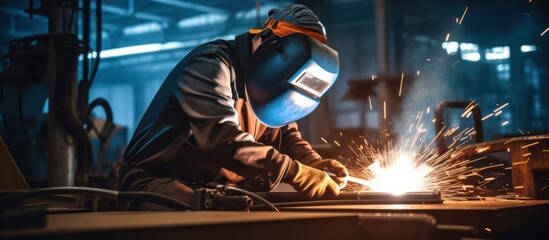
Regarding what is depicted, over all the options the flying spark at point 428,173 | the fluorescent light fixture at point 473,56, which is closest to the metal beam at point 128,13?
the fluorescent light fixture at point 473,56

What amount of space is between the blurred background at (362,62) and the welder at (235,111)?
1.05 metres

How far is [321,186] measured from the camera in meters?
2.46

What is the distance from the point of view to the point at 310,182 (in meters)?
2.45

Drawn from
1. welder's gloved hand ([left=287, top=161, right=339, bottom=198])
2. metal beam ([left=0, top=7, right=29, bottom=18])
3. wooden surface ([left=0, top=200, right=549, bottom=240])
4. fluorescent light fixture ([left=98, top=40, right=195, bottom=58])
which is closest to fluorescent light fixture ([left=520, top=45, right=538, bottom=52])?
fluorescent light fixture ([left=98, top=40, right=195, bottom=58])

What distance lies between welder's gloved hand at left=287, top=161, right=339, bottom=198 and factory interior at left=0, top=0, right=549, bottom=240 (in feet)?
0.06

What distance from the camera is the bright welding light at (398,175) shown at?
9.34 feet

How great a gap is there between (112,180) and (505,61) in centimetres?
707

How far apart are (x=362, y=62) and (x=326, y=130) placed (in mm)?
3622

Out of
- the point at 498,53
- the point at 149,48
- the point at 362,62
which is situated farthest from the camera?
the point at 149,48

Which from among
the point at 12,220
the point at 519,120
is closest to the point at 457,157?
the point at 12,220

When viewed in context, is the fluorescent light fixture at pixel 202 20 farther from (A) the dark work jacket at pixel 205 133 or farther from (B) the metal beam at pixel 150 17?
(A) the dark work jacket at pixel 205 133

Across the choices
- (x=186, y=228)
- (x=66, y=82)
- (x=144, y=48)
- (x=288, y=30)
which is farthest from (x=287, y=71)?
(x=144, y=48)

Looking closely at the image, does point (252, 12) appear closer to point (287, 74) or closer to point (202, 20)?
point (202, 20)

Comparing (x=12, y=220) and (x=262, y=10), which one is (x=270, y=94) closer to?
(x=12, y=220)
